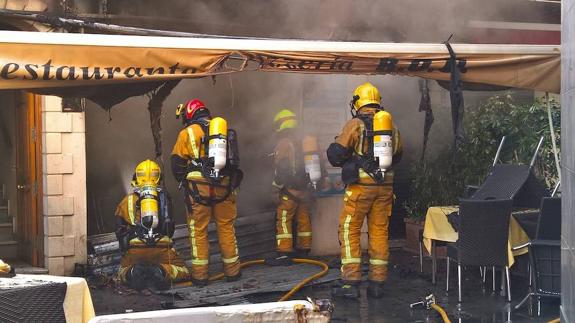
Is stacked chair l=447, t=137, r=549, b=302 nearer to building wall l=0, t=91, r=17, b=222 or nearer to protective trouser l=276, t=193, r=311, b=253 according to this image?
protective trouser l=276, t=193, r=311, b=253

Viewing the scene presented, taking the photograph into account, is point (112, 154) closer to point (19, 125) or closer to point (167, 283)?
point (19, 125)

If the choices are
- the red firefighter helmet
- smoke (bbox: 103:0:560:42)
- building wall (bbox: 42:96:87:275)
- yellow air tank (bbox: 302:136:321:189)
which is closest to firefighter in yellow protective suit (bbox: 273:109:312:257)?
yellow air tank (bbox: 302:136:321:189)

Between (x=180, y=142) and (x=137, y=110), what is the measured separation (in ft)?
5.56

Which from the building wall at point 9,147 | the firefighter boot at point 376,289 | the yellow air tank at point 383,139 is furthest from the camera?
the building wall at point 9,147

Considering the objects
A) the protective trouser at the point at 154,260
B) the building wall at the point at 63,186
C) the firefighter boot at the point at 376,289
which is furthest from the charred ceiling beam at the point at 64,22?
the firefighter boot at the point at 376,289

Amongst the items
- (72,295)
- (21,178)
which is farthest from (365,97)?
(21,178)

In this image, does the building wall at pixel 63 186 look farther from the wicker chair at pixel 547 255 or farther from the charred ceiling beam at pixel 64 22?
the wicker chair at pixel 547 255

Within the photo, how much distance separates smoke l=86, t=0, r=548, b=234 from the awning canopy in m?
3.07

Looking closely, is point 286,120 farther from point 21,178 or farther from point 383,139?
point 21,178

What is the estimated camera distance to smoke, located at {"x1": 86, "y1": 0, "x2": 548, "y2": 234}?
8.99 meters

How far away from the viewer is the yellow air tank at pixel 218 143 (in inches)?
292

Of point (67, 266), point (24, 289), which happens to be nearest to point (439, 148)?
point (67, 266)

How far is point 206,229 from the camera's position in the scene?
7.94 metres

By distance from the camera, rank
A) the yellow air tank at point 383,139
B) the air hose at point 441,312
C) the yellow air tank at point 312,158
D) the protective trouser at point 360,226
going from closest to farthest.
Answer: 1. the air hose at point 441,312
2. the yellow air tank at point 383,139
3. the protective trouser at point 360,226
4. the yellow air tank at point 312,158
